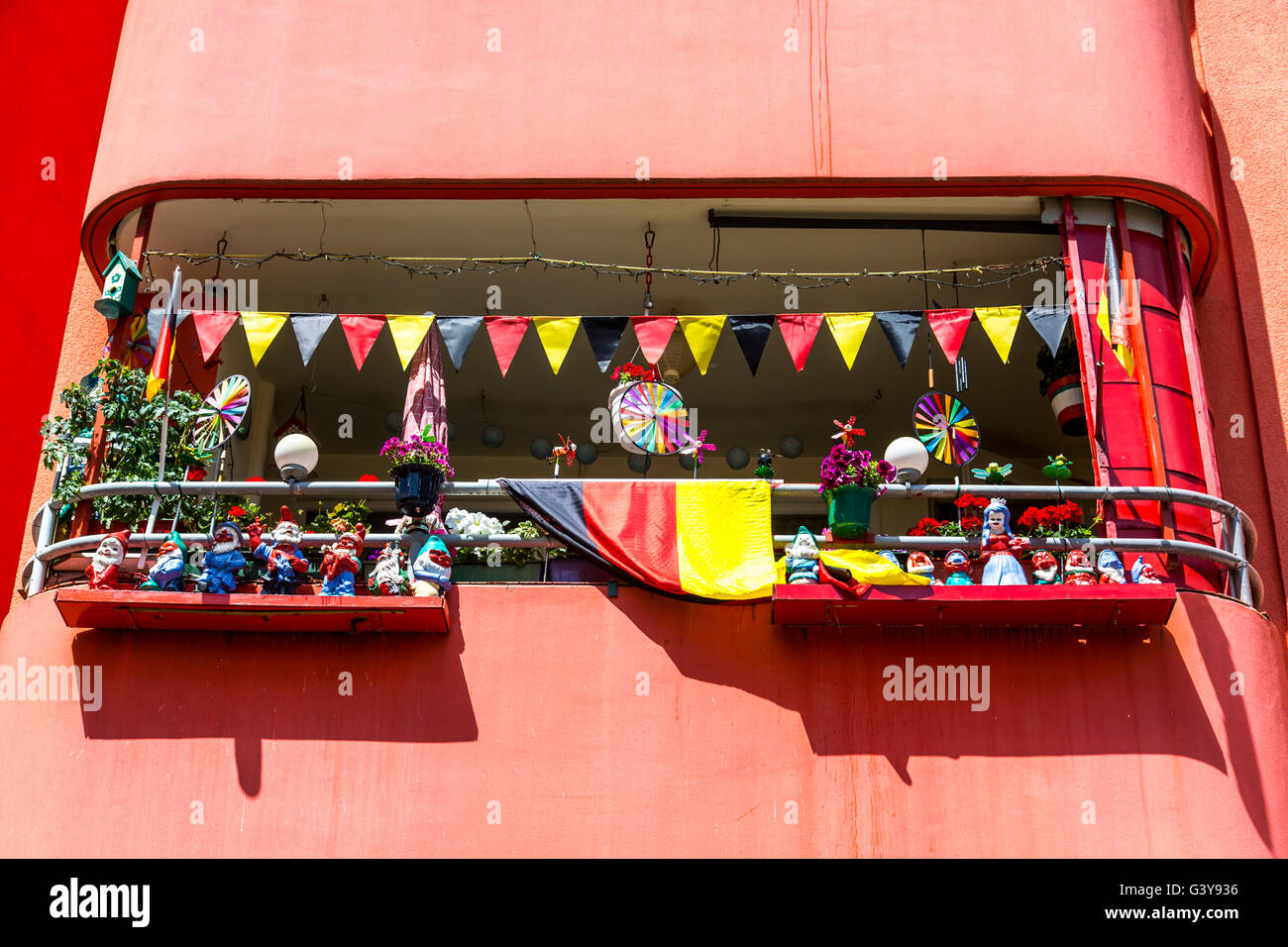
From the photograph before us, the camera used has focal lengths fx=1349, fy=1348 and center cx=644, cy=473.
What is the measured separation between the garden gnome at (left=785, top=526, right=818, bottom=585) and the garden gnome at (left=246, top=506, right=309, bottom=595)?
123 inches

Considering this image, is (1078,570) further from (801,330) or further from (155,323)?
(155,323)

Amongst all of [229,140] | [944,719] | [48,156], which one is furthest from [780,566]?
[48,156]

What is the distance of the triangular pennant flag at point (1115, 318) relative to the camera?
9461 mm

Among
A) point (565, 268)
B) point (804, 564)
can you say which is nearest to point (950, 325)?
point (804, 564)

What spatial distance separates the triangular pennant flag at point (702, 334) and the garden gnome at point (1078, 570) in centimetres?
308

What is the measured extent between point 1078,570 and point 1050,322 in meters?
2.19

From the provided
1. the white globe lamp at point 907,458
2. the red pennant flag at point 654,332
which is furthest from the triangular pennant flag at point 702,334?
→ the white globe lamp at point 907,458

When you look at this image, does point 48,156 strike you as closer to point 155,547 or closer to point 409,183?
point 409,183

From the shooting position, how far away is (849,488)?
8.79 meters

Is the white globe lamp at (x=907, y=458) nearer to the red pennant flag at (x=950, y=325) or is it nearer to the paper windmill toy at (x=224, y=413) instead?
the red pennant flag at (x=950, y=325)

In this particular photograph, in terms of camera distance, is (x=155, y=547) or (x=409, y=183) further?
(x=409, y=183)

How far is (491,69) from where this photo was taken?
10.7 m

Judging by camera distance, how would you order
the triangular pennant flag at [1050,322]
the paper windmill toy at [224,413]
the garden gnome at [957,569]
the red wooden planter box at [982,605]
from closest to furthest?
1. the red wooden planter box at [982,605]
2. the garden gnome at [957,569]
3. the triangular pennant flag at [1050,322]
4. the paper windmill toy at [224,413]

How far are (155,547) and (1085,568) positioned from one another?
622 centimetres
